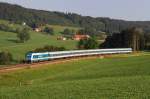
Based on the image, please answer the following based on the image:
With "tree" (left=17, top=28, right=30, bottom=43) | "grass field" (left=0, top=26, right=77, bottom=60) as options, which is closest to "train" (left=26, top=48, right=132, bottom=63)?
"grass field" (left=0, top=26, right=77, bottom=60)

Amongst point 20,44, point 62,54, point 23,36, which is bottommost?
point 20,44

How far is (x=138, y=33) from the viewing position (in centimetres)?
12738

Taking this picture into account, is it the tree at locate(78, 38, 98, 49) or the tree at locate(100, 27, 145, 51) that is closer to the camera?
the tree at locate(78, 38, 98, 49)

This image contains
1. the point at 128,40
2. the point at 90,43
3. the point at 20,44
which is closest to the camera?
the point at 90,43

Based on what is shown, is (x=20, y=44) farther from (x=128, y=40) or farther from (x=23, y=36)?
(x=128, y=40)

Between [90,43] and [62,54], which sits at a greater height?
[62,54]

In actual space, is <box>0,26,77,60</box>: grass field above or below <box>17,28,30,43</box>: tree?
below

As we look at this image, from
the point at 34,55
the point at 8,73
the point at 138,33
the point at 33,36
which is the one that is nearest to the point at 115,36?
the point at 138,33

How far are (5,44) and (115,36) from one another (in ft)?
115

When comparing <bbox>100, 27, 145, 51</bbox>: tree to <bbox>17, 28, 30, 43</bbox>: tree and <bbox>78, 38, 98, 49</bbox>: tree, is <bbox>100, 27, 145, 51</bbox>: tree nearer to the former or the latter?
<bbox>78, 38, 98, 49</bbox>: tree

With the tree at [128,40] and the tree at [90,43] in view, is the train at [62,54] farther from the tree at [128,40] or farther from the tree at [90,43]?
the tree at [128,40]

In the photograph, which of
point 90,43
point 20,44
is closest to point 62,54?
point 90,43

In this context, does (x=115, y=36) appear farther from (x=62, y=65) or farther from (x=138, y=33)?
(x=62, y=65)

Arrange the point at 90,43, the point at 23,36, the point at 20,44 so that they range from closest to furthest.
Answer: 1. the point at 90,43
2. the point at 20,44
3. the point at 23,36
